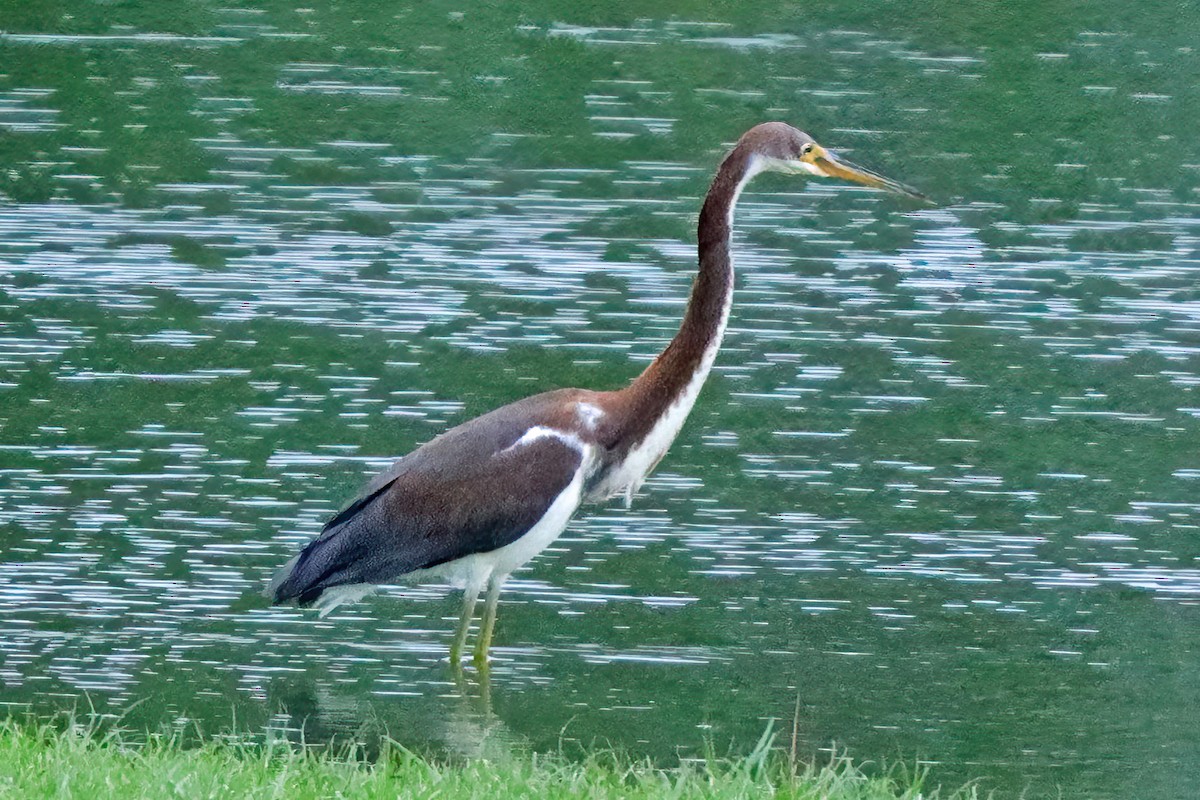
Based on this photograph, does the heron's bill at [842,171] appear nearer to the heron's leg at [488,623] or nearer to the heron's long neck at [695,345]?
the heron's long neck at [695,345]

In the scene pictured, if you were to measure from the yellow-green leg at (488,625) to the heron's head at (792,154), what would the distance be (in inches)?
56.2

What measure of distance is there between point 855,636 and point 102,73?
417 inches

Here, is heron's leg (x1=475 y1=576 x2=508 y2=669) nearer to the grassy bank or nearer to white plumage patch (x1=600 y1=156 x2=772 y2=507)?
white plumage patch (x1=600 y1=156 x2=772 y2=507)

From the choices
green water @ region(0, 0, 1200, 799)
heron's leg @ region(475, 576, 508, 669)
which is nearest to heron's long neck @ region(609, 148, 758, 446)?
heron's leg @ region(475, 576, 508, 669)

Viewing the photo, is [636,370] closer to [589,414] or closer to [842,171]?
[842,171]

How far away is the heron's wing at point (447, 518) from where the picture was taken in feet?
21.3

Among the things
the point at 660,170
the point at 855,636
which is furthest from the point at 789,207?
the point at 855,636

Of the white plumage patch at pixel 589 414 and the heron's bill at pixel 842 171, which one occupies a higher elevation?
the heron's bill at pixel 842 171

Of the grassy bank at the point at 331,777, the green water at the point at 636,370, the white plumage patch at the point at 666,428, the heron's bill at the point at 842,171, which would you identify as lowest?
the green water at the point at 636,370

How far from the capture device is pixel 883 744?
6066 mm

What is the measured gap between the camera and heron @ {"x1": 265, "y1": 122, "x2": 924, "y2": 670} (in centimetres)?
650

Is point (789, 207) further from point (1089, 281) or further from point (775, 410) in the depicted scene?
point (775, 410)

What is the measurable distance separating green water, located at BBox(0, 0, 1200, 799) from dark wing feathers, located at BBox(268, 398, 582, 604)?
289 millimetres

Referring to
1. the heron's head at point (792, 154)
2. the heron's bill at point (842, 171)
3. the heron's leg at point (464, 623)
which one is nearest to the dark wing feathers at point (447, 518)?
the heron's leg at point (464, 623)
